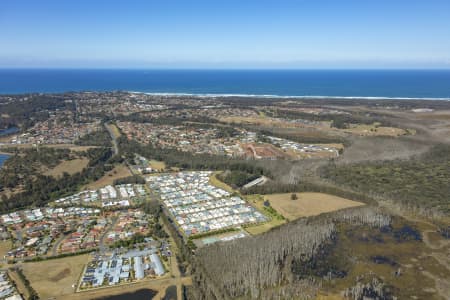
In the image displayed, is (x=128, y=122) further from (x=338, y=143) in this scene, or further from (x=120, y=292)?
(x=120, y=292)

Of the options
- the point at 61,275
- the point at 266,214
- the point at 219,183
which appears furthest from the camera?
the point at 219,183

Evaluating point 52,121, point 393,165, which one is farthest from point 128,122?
point 393,165

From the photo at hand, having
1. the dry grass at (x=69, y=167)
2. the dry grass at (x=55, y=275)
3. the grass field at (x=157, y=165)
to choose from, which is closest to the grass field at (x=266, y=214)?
the dry grass at (x=55, y=275)

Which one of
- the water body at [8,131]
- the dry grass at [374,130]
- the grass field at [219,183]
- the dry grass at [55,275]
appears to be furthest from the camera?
the water body at [8,131]

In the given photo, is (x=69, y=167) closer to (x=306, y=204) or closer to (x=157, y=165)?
(x=157, y=165)

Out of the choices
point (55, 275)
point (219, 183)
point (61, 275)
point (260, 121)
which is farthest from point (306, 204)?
point (260, 121)

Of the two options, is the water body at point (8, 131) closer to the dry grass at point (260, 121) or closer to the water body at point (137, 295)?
the dry grass at point (260, 121)

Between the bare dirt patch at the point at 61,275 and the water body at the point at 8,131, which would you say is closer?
the bare dirt patch at the point at 61,275
